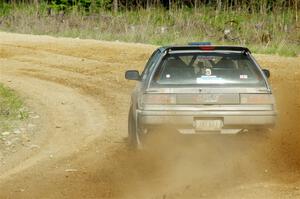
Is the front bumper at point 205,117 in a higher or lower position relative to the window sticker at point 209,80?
lower

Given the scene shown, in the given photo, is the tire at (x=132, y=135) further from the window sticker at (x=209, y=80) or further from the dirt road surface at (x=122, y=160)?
the window sticker at (x=209, y=80)

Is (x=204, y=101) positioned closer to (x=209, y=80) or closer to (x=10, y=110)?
(x=209, y=80)

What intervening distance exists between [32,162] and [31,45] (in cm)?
1727

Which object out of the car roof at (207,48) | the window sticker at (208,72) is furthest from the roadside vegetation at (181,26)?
the window sticker at (208,72)

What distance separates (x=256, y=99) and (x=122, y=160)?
6.59 ft

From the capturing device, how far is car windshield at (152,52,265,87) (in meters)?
10.3

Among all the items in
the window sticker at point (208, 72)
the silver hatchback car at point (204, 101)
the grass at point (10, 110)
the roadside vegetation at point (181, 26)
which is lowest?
the roadside vegetation at point (181, 26)

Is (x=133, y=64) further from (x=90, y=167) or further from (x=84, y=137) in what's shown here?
(x=90, y=167)

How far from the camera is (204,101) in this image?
10141 mm

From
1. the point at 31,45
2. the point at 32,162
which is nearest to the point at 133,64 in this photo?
the point at 31,45

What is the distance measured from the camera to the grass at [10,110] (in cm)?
1412

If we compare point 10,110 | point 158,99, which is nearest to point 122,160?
point 158,99

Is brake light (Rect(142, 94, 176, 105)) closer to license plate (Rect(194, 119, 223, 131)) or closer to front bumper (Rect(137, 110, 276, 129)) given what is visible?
front bumper (Rect(137, 110, 276, 129))

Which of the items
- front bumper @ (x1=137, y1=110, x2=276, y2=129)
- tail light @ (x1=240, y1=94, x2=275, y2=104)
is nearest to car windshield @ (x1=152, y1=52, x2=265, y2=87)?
tail light @ (x1=240, y1=94, x2=275, y2=104)
